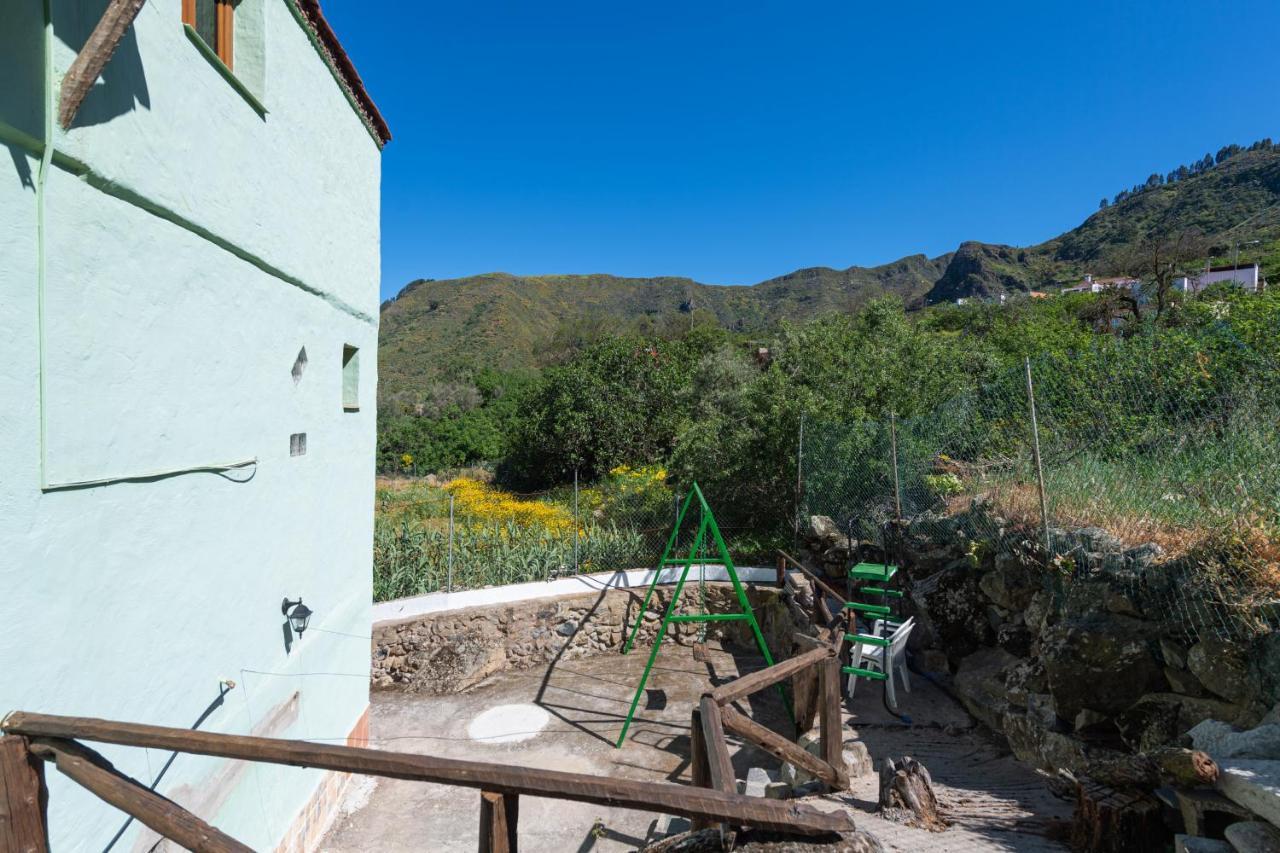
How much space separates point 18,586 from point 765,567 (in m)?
9.13

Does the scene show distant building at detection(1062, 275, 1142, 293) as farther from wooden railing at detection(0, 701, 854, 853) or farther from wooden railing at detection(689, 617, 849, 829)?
wooden railing at detection(0, 701, 854, 853)

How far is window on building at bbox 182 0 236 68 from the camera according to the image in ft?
11.9

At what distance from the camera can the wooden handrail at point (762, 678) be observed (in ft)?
12.2

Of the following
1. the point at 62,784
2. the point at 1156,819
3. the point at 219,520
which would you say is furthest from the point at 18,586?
the point at 1156,819

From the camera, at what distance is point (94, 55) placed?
237cm

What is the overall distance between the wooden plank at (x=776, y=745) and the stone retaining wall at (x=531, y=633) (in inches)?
180

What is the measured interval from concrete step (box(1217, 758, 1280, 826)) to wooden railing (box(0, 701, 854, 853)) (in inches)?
80.7

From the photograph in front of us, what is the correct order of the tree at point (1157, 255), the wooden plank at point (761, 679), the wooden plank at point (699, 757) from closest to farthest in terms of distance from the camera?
the wooden plank at point (699, 757) < the wooden plank at point (761, 679) < the tree at point (1157, 255)

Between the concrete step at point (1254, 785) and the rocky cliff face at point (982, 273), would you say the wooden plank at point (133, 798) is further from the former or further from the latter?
the rocky cliff face at point (982, 273)

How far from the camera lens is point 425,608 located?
855 cm

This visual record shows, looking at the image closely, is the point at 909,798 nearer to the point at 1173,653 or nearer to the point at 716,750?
the point at 716,750

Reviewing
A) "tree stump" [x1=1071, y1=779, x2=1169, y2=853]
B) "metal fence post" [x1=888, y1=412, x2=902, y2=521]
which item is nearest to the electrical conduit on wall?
"tree stump" [x1=1071, y1=779, x2=1169, y2=853]

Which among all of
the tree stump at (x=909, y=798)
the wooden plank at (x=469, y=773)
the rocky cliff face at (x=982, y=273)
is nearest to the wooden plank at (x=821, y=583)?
the tree stump at (x=909, y=798)

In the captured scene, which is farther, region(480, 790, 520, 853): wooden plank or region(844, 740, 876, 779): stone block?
region(844, 740, 876, 779): stone block
